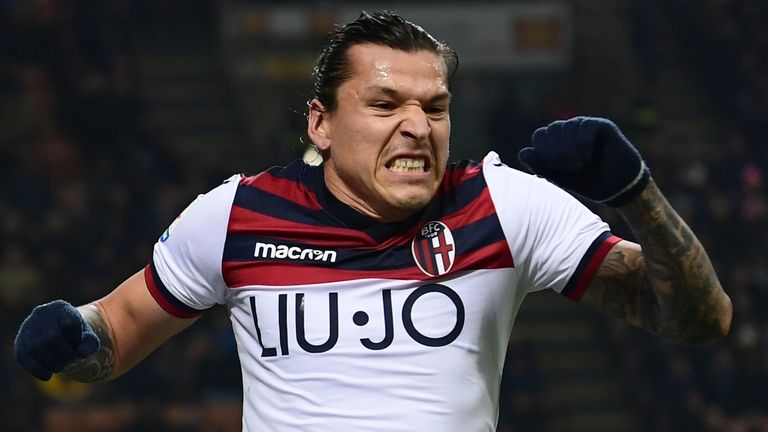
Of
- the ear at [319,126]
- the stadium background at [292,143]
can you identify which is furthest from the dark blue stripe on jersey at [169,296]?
the stadium background at [292,143]

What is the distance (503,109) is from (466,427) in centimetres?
792

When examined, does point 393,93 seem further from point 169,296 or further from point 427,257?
point 169,296

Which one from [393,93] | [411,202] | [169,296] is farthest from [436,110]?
[169,296]

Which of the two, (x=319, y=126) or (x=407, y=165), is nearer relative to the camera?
(x=407, y=165)

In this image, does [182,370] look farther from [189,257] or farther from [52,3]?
[189,257]

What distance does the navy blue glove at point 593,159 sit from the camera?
225 cm

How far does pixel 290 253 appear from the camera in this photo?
265 centimetres

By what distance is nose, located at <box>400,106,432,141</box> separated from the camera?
8.26ft

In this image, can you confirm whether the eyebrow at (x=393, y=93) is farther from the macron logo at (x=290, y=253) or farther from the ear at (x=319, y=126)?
the macron logo at (x=290, y=253)

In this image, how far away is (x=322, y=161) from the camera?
283cm

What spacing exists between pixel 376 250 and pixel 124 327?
60 cm

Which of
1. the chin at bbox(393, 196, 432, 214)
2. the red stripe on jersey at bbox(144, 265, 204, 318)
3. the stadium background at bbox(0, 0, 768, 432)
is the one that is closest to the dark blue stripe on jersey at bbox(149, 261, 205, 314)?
the red stripe on jersey at bbox(144, 265, 204, 318)

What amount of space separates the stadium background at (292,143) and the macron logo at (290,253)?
4780 millimetres

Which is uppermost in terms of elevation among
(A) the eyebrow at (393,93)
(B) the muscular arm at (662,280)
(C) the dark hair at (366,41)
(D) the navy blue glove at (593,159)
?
(C) the dark hair at (366,41)
